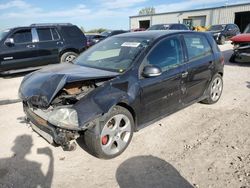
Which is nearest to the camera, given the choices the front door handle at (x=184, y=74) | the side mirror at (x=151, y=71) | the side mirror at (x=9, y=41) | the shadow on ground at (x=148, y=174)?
the shadow on ground at (x=148, y=174)

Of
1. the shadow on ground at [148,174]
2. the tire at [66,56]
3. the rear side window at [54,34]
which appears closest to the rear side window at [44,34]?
the rear side window at [54,34]

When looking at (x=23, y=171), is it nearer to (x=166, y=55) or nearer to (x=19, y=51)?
(x=166, y=55)

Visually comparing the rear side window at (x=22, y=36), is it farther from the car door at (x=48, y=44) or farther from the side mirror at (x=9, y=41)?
the car door at (x=48, y=44)

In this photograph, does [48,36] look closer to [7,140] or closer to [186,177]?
[7,140]

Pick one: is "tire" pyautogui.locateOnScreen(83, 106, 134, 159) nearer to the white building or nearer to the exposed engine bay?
the exposed engine bay

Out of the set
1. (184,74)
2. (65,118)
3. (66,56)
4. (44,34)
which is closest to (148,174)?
(65,118)

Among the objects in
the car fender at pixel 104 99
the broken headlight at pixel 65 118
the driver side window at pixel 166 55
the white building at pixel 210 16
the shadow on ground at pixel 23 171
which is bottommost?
the shadow on ground at pixel 23 171

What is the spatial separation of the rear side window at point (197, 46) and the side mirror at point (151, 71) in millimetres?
1203

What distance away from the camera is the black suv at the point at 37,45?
29.2ft

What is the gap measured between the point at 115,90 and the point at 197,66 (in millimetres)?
2077

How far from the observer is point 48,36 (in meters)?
9.84

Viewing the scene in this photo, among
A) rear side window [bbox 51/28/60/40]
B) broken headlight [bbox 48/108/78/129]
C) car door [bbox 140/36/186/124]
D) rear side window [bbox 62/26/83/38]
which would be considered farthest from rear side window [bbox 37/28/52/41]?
broken headlight [bbox 48/108/78/129]

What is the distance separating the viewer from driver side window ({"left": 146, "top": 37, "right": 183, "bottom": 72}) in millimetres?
4009

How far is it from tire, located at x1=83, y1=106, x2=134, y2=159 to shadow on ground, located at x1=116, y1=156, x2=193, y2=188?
10.7 inches
